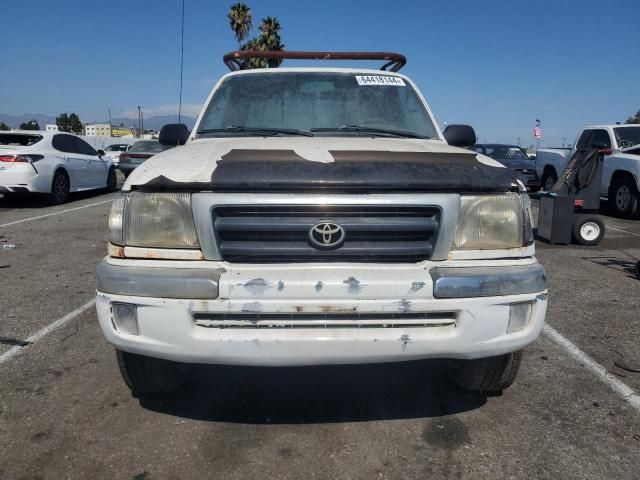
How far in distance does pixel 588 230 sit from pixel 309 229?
6.66 metres

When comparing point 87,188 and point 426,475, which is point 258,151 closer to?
point 426,475

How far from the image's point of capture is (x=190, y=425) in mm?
2625

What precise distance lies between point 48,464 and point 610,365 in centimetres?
324

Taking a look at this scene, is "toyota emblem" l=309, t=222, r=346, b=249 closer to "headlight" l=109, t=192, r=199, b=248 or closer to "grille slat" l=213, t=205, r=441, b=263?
"grille slat" l=213, t=205, r=441, b=263

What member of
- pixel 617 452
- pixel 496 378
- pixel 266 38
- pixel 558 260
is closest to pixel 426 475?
pixel 496 378

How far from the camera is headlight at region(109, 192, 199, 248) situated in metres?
2.28

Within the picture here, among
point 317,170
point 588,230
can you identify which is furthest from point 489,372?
point 588,230

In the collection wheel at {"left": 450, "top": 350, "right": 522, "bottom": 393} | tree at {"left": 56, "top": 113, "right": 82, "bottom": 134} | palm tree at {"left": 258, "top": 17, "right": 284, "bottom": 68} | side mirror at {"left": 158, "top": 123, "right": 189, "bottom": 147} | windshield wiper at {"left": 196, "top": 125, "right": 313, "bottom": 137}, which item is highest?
palm tree at {"left": 258, "top": 17, "right": 284, "bottom": 68}

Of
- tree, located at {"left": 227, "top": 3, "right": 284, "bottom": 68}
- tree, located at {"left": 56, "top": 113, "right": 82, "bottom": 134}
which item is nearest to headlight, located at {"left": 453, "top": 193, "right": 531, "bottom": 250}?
tree, located at {"left": 227, "top": 3, "right": 284, "bottom": 68}

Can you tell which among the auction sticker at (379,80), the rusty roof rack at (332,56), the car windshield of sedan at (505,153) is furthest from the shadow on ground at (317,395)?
the car windshield of sedan at (505,153)

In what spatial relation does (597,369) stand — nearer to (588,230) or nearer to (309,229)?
(309,229)

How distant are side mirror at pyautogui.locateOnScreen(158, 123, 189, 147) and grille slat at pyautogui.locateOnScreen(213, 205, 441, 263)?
1708 millimetres

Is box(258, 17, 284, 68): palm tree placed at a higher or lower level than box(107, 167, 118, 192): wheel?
higher

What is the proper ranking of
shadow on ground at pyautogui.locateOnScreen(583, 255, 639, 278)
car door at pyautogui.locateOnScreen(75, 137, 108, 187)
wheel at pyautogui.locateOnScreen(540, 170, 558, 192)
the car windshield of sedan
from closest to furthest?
shadow on ground at pyautogui.locateOnScreen(583, 255, 639, 278) → car door at pyautogui.locateOnScreen(75, 137, 108, 187) → wheel at pyautogui.locateOnScreen(540, 170, 558, 192) → the car windshield of sedan
